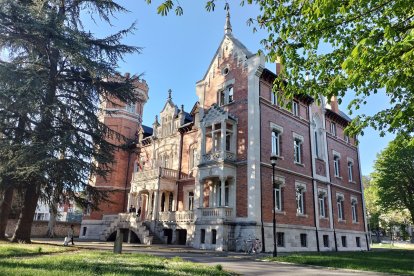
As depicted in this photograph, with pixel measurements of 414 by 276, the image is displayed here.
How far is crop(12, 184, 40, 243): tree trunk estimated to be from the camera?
17.4 m

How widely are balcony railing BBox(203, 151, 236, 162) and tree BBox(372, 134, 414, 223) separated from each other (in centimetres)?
2535

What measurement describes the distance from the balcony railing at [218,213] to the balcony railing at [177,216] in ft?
6.70

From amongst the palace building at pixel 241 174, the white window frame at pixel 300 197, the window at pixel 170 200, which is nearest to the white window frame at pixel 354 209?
the palace building at pixel 241 174

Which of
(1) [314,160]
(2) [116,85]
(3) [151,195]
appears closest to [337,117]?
(1) [314,160]

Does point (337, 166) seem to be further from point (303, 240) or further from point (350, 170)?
point (303, 240)

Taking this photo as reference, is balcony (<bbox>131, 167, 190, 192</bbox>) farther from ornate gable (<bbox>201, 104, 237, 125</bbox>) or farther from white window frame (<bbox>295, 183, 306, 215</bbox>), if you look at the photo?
white window frame (<bbox>295, 183, 306, 215</bbox>)

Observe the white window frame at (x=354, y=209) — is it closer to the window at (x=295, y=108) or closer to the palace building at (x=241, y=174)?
the palace building at (x=241, y=174)

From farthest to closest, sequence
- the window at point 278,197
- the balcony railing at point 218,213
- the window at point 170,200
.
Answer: the window at point 170,200
the window at point 278,197
the balcony railing at point 218,213

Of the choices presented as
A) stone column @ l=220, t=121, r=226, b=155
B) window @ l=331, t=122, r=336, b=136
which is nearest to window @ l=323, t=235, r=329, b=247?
window @ l=331, t=122, r=336, b=136

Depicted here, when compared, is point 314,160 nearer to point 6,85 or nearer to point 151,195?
point 151,195

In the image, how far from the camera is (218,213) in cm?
2178

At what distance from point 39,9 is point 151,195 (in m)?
17.4

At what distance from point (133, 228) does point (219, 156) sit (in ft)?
32.4

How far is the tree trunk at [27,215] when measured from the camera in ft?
57.0
